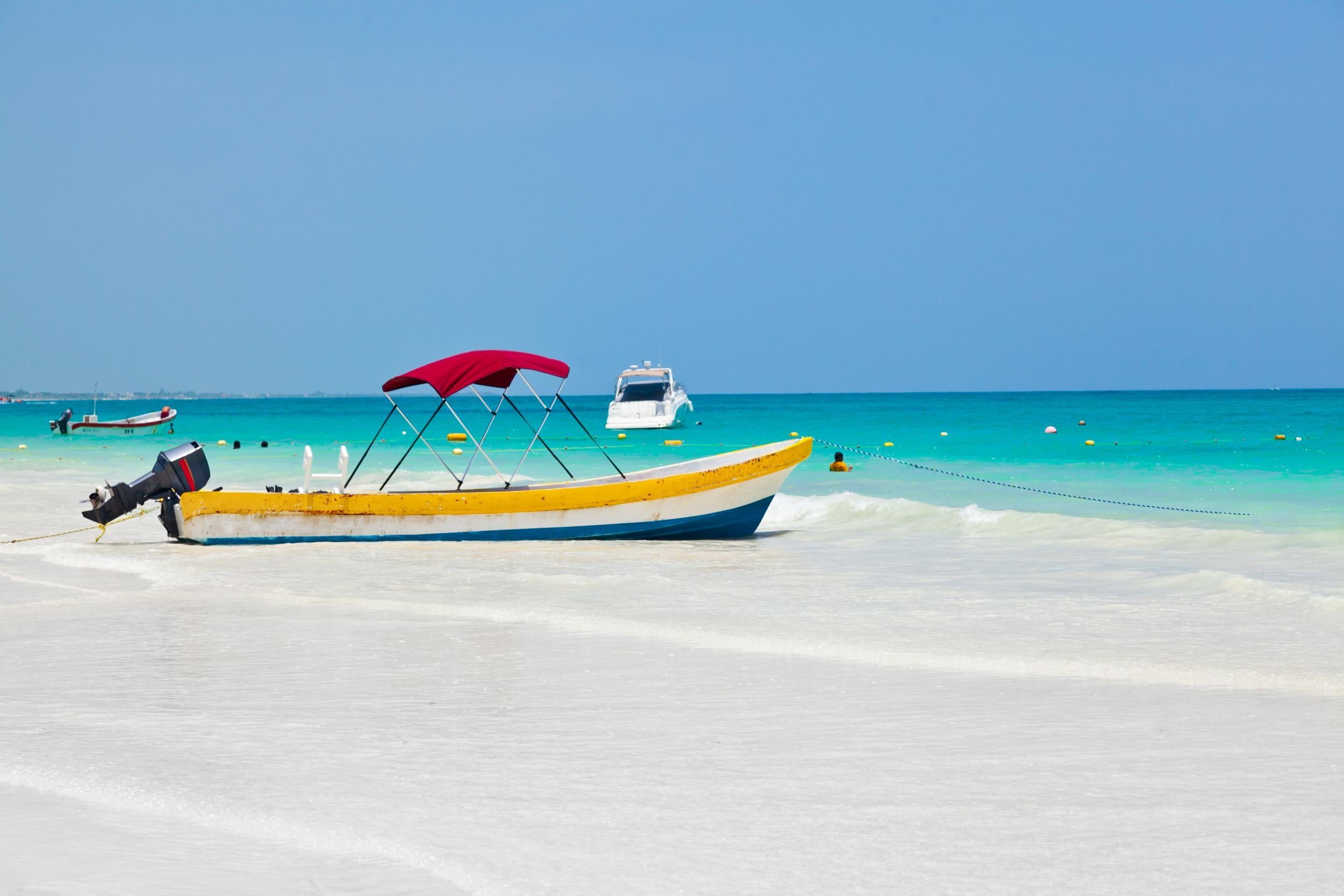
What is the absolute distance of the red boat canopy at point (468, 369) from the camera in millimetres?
14797

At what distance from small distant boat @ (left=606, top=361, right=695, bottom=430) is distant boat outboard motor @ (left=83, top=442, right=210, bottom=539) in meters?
40.4

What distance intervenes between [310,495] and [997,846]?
38.3 feet

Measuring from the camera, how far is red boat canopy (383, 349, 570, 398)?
14797 mm

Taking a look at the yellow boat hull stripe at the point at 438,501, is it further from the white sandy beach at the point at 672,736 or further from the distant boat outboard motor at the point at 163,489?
the white sandy beach at the point at 672,736

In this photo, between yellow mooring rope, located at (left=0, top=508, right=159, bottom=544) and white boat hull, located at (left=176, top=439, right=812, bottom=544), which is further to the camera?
yellow mooring rope, located at (left=0, top=508, right=159, bottom=544)

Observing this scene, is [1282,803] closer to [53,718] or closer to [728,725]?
[728,725]

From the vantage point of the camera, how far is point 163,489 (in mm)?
14844

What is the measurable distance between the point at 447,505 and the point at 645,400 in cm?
4316

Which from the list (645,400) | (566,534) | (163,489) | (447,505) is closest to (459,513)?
(447,505)

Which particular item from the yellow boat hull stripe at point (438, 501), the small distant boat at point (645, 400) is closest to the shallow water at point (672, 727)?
the yellow boat hull stripe at point (438, 501)

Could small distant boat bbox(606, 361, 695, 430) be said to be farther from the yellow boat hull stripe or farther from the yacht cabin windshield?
the yellow boat hull stripe

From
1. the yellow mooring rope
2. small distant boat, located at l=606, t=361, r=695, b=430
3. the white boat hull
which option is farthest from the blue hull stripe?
small distant boat, located at l=606, t=361, r=695, b=430

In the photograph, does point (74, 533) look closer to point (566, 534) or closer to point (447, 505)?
point (447, 505)

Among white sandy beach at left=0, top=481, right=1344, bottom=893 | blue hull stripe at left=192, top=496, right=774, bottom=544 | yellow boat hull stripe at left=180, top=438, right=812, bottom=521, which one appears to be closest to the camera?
white sandy beach at left=0, top=481, right=1344, bottom=893
